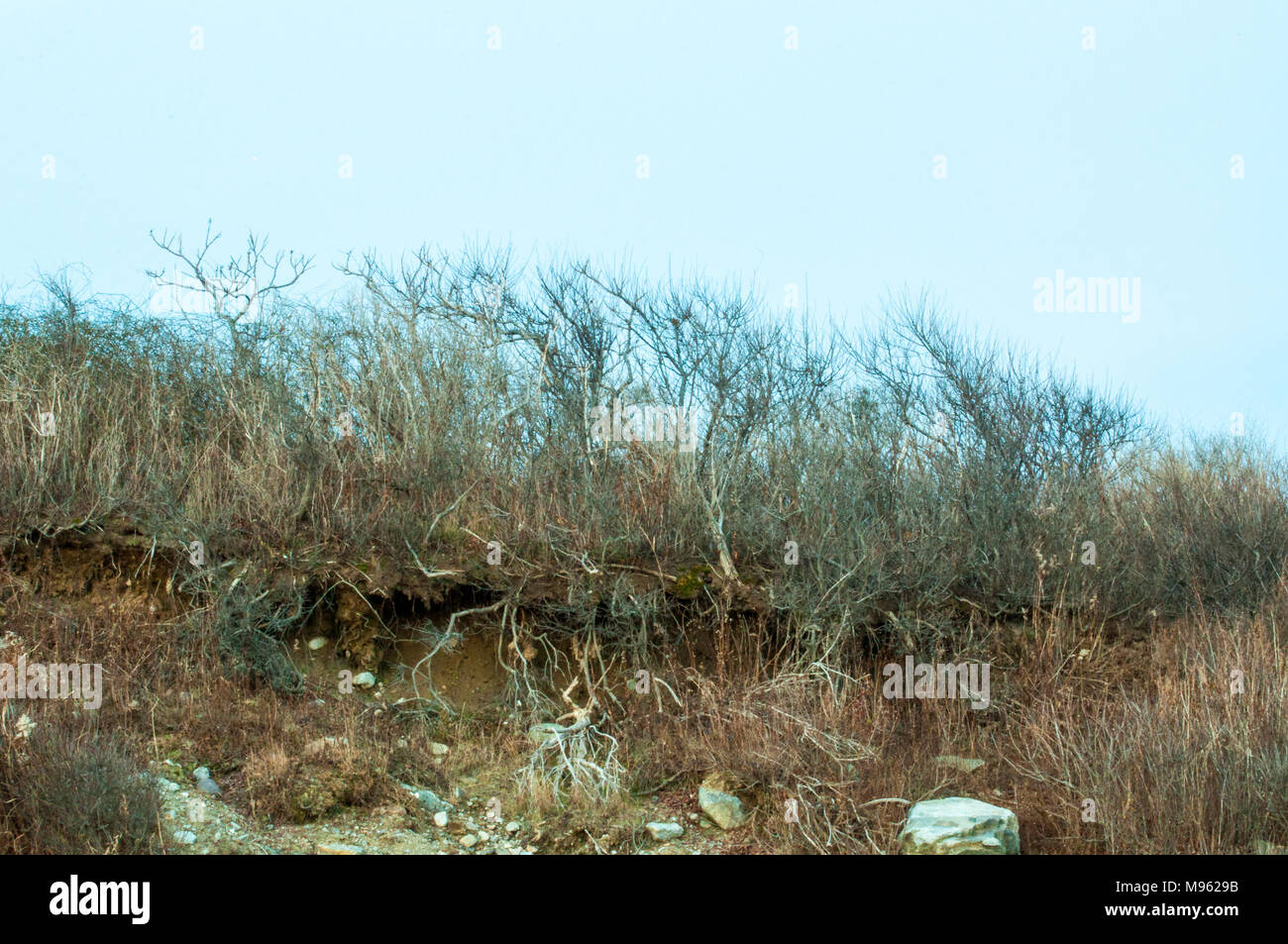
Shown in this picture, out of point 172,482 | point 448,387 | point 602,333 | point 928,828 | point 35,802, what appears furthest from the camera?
point 602,333

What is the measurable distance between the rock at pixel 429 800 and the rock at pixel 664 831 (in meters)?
1.89

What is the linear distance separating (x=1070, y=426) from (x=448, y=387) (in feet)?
54.8

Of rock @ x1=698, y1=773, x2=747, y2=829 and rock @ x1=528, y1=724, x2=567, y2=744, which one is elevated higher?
rock @ x1=528, y1=724, x2=567, y2=744

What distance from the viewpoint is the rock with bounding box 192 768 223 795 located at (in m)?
8.48

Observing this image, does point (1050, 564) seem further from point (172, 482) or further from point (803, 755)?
point (172, 482)

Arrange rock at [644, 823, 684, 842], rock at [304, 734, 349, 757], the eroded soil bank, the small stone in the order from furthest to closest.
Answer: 1. the small stone
2. rock at [304, 734, 349, 757]
3. rock at [644, 823, 684, 842]
4. the eroded soil bank

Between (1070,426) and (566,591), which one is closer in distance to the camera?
(566,591)

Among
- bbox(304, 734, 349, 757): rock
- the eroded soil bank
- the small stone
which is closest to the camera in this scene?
the eroded soil bank

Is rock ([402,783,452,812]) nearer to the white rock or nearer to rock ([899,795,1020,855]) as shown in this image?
the white rock

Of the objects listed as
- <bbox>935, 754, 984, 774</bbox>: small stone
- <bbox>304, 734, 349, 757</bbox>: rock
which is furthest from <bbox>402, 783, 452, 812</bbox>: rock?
<bbox>935, 754, 984, 774</bbox>: small stone

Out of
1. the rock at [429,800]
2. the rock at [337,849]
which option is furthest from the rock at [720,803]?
the rock at [337,849]

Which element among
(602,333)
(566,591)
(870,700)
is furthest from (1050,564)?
(602,333)

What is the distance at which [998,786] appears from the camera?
29.8ft

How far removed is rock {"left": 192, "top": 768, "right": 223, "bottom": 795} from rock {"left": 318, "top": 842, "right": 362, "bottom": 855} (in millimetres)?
1284
